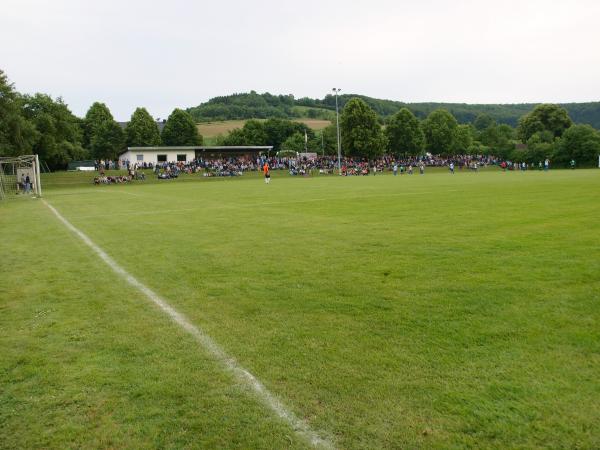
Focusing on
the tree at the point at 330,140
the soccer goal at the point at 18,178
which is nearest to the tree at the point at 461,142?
the tree at the point at 330,140

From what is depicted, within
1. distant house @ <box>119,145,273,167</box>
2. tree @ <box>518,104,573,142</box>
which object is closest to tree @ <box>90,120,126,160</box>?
distant house @ <box>119,145,273,167</box>

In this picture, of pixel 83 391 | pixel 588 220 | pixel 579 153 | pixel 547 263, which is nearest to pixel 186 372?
pixel 83 391

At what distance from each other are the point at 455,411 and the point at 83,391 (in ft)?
9.11

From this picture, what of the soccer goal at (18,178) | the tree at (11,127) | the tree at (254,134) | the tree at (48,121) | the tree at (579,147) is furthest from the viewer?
the tree at (254,134)

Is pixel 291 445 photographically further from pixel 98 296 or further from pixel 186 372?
pixel 98 296

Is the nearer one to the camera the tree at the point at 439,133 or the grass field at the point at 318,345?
the grass field at the point at 318,345

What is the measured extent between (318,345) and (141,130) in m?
92.4

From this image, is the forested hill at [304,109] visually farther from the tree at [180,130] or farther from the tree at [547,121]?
the tree at [180,130]

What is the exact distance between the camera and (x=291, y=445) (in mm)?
2939

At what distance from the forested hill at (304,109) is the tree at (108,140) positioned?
72.0 m

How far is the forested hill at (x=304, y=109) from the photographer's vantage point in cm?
16000

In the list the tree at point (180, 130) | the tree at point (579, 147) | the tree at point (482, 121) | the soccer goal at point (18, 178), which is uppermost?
the tree at point (482, 121)

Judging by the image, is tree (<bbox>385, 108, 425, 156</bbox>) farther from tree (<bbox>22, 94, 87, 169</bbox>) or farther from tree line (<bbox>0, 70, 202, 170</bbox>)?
tree (<bbox>22, 94, 87, 169</bbox>)

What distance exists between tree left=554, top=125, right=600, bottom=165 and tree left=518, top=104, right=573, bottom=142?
38.7 metres
